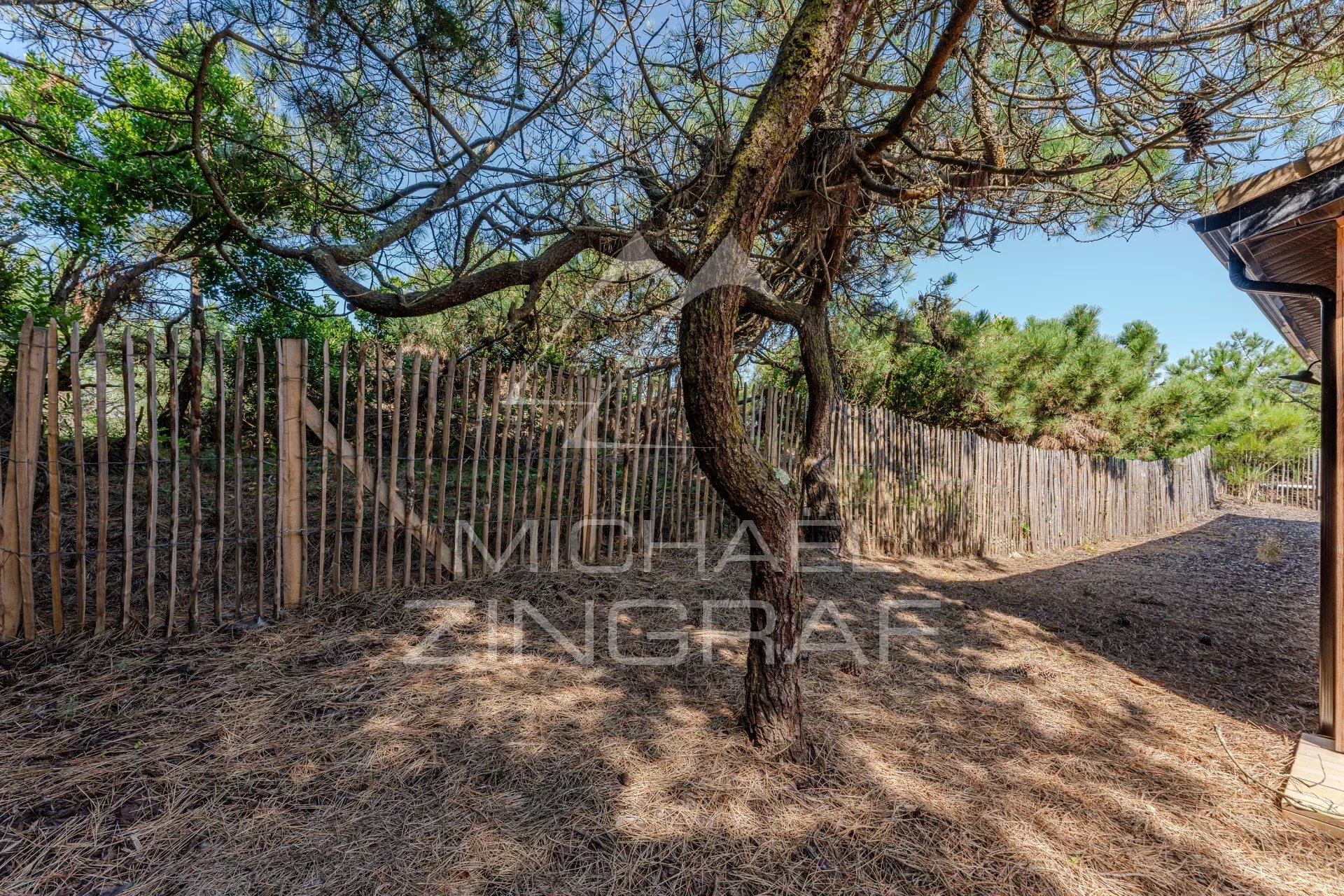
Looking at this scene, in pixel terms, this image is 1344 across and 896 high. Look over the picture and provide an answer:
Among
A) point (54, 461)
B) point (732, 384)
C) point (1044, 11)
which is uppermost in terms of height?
point (1044, 11)

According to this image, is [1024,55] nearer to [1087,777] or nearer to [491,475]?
[1087,777]

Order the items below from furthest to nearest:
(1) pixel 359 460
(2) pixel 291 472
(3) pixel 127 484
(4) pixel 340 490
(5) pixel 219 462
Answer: (1) pixel 359 460
(4) pixel 340 490
(2) pixel 291 472
(5) pixel 219 462
(3) pixel 127 484

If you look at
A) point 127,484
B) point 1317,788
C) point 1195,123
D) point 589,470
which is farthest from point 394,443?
point 1195,123

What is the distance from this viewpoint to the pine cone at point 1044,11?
8.39 ft

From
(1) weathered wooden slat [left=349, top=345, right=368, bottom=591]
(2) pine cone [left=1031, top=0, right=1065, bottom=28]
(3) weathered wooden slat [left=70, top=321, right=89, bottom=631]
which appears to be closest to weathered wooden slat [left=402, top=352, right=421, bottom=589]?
(1) weathered wooden slat [left=349, top=345, right=368, bottom=591]

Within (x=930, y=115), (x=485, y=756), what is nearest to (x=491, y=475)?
(x=485, y=756)

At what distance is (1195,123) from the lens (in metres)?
3.07

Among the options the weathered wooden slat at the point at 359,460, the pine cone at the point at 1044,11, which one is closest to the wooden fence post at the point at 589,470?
the weathered wooden slat at the point at 359,460

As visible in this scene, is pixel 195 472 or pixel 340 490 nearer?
pixel 195 472

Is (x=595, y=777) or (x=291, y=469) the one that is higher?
(x=291, y=469)

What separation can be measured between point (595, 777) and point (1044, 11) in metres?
3.93

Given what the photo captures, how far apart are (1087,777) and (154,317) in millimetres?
7825

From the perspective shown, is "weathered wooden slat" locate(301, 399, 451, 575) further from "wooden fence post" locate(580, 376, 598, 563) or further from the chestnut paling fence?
"wooden fence post" locate(580, 376, 598, 563)

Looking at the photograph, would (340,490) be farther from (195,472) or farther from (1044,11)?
(1044,11)
